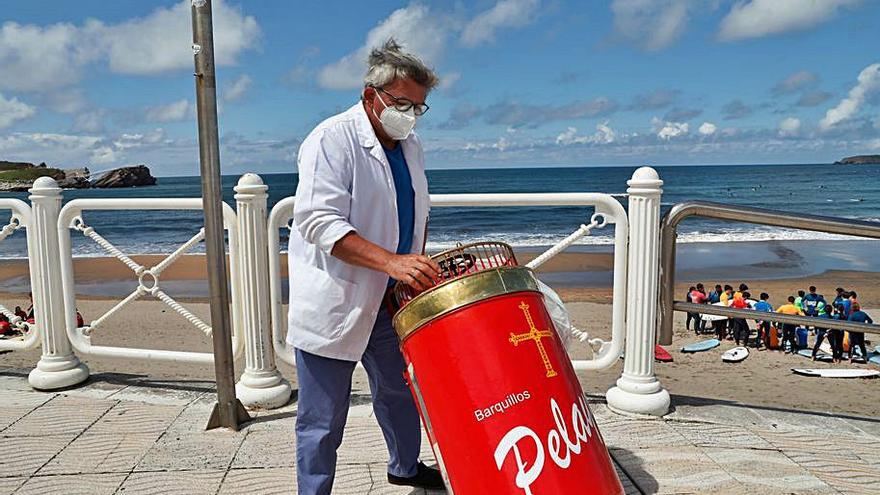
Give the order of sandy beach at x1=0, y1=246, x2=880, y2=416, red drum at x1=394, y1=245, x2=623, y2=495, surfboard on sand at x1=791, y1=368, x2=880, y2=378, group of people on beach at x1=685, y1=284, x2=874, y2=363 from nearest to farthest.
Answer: red drum at x1=394, y1=245, x2=623, y2=495 → sandy beach at x1=0, y1=246, x2=880, y2=416 → surfboard on sand at x1=791, y1=368, x2=880, y2=378 → group of people on beach at x1=685, y1=284, x2=874, y2=363

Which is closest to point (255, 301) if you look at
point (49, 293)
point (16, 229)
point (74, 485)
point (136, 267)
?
point (136, 267)

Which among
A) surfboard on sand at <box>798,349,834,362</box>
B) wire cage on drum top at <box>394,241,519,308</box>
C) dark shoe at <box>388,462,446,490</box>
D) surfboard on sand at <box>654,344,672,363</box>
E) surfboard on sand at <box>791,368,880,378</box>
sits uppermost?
wire cage on drum top at <box>394,241,519,308</box>

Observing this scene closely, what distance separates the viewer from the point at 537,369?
5.89ft

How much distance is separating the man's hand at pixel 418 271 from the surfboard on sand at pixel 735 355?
277 inches

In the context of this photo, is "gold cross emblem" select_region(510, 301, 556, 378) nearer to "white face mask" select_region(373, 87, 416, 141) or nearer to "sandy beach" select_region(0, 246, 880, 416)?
"white face mask" select_region(373, 87, 416, 141)

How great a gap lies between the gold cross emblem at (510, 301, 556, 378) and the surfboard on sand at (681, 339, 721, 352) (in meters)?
7.24

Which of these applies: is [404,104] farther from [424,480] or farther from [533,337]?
[424,480]

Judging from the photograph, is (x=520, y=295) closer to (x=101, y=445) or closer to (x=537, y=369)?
(x=537, y=369)

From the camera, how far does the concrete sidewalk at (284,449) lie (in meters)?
2.75

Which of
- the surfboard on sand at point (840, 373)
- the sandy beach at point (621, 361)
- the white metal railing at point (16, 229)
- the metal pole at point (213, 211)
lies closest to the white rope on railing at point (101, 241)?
the white metal railing at point (16, 229)

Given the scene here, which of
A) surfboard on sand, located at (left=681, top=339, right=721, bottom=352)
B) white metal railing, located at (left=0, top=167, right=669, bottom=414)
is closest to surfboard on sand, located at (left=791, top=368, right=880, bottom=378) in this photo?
surfboard on sand, located at (left=681, top=339, right=721, bottom=352)

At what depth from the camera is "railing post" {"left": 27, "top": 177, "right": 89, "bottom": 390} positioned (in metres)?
3.85

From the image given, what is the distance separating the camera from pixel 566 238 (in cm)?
359

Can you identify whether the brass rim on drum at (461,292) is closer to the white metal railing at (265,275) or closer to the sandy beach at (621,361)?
the white metal railing at (265,275)
